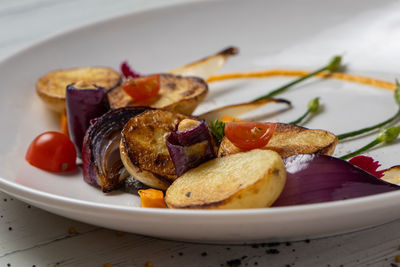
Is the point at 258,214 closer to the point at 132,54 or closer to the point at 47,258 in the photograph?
the point at 47,258

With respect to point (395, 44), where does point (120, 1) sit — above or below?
below

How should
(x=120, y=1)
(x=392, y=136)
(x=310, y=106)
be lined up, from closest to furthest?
(x=392, y=136) → (x=310, y=106) → (x=120, y=1)

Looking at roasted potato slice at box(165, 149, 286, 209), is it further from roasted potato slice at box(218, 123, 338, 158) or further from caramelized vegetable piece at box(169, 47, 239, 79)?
caramelized vegetable piece at box(169, 47, 239, 79)

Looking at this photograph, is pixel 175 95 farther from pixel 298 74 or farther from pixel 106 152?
pixel 298 74

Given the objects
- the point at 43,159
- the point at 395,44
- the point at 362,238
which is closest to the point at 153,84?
the point at 43,159

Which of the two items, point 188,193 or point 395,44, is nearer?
point 188,193

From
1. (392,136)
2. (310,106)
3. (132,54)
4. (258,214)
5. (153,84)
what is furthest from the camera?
(132,54)

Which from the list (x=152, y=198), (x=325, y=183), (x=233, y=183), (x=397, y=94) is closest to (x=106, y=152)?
(x=152, y=198)
